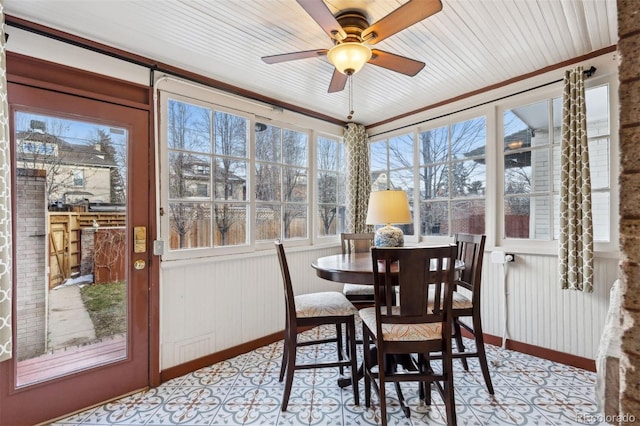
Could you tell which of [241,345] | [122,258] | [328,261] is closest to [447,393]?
[328,261]

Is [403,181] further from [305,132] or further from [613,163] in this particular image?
[613,163]

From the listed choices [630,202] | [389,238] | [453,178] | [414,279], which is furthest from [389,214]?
[630,202]

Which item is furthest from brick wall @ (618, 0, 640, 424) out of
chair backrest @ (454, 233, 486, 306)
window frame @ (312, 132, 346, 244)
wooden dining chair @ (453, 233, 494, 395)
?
window frame @ (312, 132, 346, 244)

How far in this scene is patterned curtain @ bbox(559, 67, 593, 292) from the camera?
2238 millimetres

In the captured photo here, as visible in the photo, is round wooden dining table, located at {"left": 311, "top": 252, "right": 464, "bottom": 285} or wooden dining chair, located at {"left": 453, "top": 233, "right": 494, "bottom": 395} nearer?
round wooden dining table, located at {"left": 311, "top": 252, "right": 464, "bottom": 285}

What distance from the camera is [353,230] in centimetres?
368

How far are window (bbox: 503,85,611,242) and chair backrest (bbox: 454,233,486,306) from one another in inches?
24.5

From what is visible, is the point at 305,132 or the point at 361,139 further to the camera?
the point at 361,139

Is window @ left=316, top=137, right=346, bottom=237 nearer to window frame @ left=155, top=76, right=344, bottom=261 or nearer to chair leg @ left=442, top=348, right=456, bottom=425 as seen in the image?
window frame @ left=155, top=76, right=344, bottom=261

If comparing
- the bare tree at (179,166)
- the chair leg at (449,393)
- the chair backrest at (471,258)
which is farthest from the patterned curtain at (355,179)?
the chair leg at (449,393)

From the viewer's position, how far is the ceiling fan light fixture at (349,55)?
5.51ft

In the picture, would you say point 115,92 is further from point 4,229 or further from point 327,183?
point 327,183

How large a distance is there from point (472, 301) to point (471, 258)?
41cm

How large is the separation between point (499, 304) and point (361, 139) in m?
2.37
